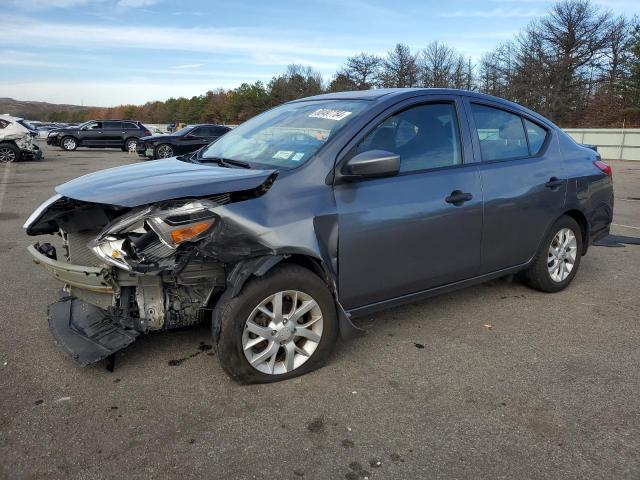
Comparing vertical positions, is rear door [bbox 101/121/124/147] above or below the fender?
above

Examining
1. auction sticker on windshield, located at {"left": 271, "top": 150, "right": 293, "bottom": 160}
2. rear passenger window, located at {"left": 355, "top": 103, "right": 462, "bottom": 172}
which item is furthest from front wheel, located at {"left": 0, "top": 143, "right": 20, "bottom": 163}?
rear passenger window, located at {"left": 355, "top": 103, "right": 462, "bottom": 172}

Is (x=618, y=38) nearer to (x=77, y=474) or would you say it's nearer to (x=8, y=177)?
(x=8, y=177)

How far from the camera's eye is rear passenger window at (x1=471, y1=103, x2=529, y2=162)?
13.3 feet

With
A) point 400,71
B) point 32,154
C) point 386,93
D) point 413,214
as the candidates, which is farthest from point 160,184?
point 400,71

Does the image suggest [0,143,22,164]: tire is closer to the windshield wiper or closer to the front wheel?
the front wheel

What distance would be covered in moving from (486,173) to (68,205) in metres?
2.92

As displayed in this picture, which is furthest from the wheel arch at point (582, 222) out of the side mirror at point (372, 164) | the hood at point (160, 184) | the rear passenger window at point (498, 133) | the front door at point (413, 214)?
the hood at point (160, 184)

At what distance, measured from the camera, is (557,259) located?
188 inches

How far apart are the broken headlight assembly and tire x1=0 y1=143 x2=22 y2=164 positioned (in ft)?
64.5

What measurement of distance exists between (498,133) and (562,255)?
140 cm

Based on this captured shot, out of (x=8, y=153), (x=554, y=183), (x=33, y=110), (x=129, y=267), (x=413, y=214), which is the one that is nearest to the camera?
(x=129, y=267)

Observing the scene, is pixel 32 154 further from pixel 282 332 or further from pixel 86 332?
pixel 282 332

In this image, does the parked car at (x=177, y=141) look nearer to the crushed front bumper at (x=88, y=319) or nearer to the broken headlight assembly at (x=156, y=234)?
the crushed front bumper at (x=88, y=319)

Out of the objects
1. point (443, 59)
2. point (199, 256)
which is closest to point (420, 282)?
point (199, 256)
